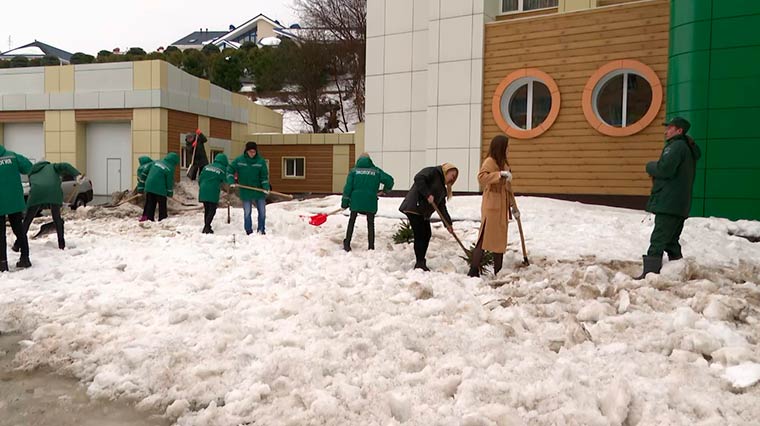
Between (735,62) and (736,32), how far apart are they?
1.60ft

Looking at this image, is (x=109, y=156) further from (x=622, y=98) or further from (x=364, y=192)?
(x=622, y=98)

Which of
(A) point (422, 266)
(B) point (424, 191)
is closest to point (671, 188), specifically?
(B) point (424, 191)

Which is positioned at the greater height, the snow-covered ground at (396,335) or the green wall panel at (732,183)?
the green wall panel at (732,183)

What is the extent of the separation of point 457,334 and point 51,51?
3091 inches

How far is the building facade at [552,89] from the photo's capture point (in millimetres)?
10547

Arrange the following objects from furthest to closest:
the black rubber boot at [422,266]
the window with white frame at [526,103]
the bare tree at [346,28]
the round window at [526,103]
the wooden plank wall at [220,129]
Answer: the bare tree at [346,28]
the wooden plank wall at [220,129]
the window with white frame at [526,103]
the round window at [526,103]
the black rubber boot at [422,266]

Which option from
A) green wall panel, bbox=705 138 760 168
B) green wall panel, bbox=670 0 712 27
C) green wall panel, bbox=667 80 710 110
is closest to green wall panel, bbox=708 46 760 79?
green wall panel, bbox=667 80 710 110

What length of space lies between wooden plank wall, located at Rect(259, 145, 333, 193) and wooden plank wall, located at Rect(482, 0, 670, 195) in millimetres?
12781

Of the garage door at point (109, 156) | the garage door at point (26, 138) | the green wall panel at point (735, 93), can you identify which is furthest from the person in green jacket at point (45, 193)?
the garage door at point (26, 138)

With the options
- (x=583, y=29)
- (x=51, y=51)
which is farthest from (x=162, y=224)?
(x=51, y=51)

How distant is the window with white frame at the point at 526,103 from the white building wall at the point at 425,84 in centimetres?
76

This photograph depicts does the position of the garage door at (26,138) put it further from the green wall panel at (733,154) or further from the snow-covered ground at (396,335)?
the green wall panel at (733,154)

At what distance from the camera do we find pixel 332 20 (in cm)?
3734

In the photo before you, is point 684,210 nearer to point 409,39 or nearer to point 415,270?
point 415,270
